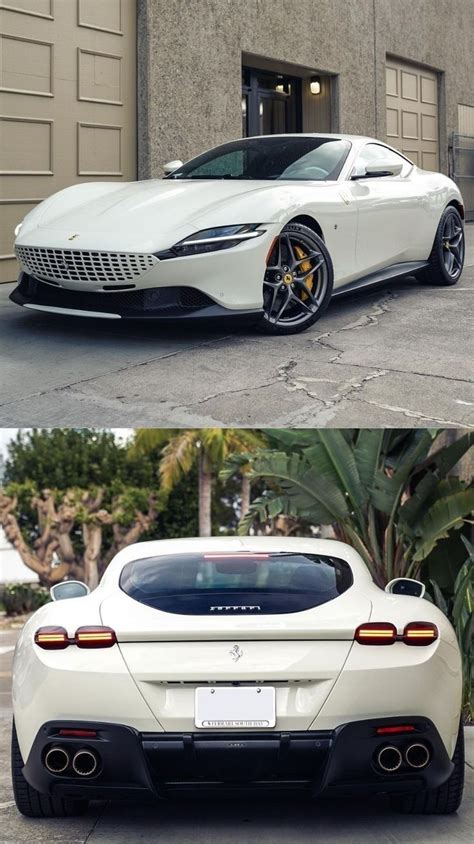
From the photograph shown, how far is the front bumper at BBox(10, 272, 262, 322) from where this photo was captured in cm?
551

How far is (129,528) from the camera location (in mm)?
26906

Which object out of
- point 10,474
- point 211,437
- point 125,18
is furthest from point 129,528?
point 125,18

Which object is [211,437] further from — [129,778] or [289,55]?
[129,778]

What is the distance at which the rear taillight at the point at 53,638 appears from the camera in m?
2.89

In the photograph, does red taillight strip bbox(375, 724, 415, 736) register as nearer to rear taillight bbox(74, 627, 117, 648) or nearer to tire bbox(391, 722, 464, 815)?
tire bbox(391, 722, 464, 815)

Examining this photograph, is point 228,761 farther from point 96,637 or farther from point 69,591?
point 69,591

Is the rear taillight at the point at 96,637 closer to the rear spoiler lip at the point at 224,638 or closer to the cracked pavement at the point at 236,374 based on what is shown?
the rear spoiler lip at the point at 224,638

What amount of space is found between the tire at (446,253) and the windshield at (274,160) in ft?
4.90

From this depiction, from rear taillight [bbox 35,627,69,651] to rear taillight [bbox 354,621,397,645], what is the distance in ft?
3.00

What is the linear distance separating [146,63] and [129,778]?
10.2 m

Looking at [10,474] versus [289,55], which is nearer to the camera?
[289,55]

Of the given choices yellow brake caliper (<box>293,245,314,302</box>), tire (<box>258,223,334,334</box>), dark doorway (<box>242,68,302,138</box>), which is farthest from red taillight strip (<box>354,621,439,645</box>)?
dark doorway (<box>242,68,302,138</box>)

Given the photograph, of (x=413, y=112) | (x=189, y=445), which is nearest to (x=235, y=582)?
(x=413, y=112)

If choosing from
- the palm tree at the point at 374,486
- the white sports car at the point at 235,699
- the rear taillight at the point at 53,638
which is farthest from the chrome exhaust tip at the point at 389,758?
the palm tree at the point at 374,486
